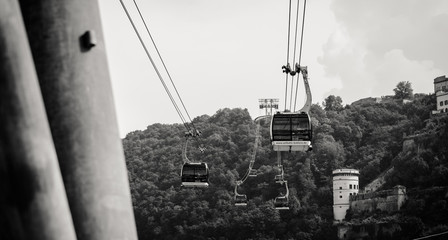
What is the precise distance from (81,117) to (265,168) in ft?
391

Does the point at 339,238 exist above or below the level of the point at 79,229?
below

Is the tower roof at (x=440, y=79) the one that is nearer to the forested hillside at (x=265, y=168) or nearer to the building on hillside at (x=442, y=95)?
the building on hillside at (x=442, y=95)

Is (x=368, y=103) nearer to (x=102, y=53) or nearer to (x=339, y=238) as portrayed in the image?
(x=339, y=238)

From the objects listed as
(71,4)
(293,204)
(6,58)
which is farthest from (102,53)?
(293,204)

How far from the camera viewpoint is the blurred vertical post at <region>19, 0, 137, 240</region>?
1.83m

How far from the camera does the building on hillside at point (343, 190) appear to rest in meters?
101

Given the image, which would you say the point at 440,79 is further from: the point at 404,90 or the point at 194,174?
the point at 194,174

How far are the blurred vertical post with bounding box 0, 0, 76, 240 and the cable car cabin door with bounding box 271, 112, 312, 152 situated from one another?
25.5 m

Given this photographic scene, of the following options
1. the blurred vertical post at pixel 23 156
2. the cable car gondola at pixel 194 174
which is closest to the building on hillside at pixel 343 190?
the cable car gondola at pixel 194 174

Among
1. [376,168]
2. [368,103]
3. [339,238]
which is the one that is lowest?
[339,238]

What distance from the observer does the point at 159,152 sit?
124688mm

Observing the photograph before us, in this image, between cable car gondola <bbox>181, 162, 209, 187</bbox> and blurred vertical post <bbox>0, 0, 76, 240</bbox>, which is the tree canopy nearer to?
cable car gondola <bbox>181, 162, 209, 187</bbox>

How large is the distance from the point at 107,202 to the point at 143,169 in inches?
4676

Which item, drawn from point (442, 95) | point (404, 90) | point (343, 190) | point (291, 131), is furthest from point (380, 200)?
point (291, 131)
